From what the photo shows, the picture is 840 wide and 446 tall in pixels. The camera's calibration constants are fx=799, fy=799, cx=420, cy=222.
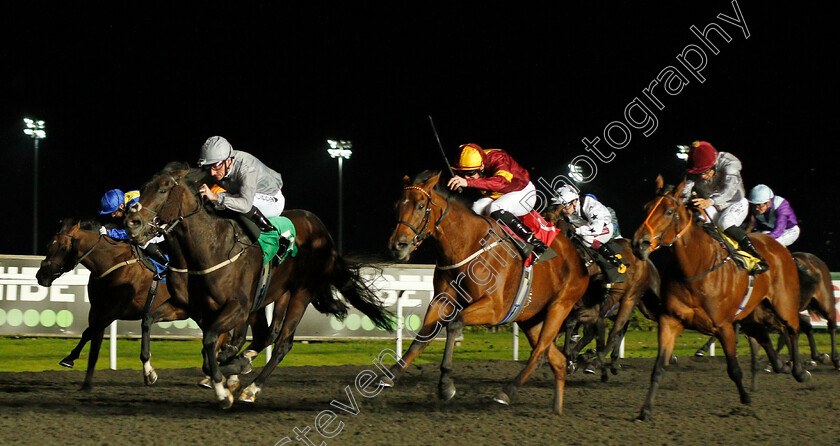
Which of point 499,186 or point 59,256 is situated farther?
point 59,256

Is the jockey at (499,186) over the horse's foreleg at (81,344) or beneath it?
over

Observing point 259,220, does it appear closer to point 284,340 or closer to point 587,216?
point 284,340

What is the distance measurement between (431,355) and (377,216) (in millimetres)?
19467

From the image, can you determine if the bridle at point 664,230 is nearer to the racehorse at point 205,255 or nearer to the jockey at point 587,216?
the jockey at point 587,216

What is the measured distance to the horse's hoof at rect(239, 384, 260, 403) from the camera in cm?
518

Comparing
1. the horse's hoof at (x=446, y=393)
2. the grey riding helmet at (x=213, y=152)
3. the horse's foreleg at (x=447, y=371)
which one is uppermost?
the grey riding helmet at (x=213, y=152)

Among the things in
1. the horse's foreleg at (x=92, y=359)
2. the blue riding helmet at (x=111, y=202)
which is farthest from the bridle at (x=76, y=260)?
the horse's foreleg at (x=92, y=359)

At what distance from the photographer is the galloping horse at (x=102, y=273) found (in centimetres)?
638

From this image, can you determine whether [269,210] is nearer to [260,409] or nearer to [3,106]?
[260,409]

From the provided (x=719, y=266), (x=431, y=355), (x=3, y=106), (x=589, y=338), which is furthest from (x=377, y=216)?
(x=719, y=266)

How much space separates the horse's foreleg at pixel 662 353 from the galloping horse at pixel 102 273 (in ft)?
12.1

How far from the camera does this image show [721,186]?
6102mm

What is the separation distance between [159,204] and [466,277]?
6.10 feet

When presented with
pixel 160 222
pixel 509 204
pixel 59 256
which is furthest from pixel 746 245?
pixel 59 256
